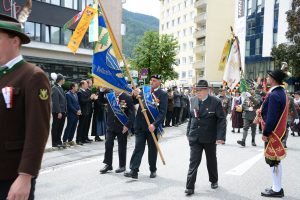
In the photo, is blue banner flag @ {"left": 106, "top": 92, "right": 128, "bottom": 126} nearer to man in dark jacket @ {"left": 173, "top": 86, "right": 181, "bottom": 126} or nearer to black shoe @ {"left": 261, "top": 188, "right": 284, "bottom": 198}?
black shoe @ {"left": 261, "top": 188, "right": 284, "bottom": 198}

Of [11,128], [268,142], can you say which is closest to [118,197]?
[268,142]

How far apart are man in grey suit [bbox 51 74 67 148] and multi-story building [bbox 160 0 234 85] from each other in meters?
51.1

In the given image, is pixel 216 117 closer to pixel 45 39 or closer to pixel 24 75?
pixel 24 75

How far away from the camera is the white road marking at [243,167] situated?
856cm

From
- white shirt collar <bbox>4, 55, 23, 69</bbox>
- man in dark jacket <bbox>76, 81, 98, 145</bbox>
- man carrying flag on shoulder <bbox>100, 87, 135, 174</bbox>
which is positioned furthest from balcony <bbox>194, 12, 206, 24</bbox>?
white shirt collar <bbox>4, 55, 23, 69</bbox>

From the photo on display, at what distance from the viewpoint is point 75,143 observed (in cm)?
1226

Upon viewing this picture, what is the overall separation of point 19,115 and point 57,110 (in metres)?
8.57

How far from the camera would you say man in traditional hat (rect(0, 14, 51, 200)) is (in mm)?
2539

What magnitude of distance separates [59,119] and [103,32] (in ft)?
13.7

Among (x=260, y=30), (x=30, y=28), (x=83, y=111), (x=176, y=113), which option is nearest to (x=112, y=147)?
(x=83, y=111)

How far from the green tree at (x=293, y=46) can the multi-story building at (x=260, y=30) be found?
10.0 m

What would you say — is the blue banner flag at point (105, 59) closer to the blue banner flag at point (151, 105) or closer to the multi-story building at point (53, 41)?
the blue banner flag at point (151, 105)

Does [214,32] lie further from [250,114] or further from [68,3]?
[250,114]

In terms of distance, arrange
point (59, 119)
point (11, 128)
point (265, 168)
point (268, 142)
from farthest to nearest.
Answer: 1. point (59, 119)
2. point (265, 168)
3. point (268, 142)
4. point (11, 128)
